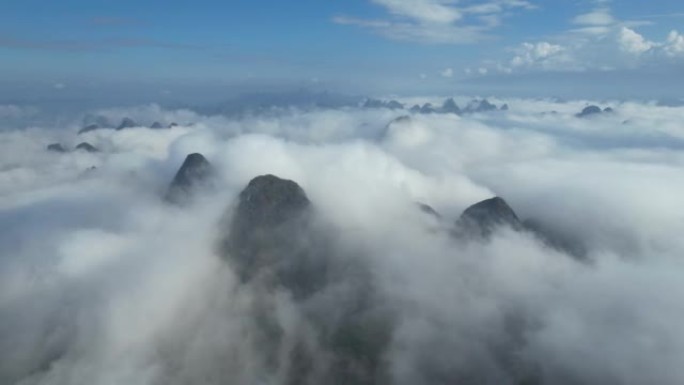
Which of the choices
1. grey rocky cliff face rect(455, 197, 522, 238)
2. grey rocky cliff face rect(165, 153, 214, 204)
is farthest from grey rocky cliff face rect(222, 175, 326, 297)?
grey rocky cliff face rect(455, 197, 522, 238)

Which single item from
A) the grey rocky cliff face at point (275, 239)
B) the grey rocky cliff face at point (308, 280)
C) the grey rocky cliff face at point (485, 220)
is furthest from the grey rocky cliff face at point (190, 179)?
the grey rocky cliff face at point (485, 220)

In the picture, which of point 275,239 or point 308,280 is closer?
point 308,280

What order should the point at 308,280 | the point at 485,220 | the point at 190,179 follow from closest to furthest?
the point at 308,280, the point at 485,220, the point at 190,179

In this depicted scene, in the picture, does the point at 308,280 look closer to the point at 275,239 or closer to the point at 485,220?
the point at 275,239

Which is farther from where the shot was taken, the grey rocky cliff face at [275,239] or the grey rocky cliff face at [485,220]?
the grey rocky cliff face at [485,220]

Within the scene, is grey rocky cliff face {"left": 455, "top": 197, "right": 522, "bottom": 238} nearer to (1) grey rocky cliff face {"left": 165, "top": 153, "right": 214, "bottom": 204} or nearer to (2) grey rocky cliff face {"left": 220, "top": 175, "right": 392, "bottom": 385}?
(2) grey rocky cliff face {"left": 220, "top": 175, "right": 392, "bottom": 385}

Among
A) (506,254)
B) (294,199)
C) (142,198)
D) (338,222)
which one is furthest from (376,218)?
(142,198)

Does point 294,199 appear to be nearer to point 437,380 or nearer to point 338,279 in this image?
point 338,279

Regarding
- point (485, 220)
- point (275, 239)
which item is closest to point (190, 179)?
point (275, 239)

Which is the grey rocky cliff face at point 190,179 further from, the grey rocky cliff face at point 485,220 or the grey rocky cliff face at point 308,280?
the grey rocky cliff face at point 485,220

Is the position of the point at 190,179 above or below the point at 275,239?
above

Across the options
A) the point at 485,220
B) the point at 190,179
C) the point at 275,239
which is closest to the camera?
the point at 485,220
